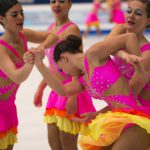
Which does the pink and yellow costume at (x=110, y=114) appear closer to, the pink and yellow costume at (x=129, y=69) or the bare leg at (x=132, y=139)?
the bare leg at (x=132, y=139)

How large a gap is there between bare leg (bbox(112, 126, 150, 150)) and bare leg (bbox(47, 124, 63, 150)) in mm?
1135

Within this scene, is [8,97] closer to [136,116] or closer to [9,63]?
[9,63]

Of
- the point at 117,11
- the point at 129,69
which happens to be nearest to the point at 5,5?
the point at 129,69

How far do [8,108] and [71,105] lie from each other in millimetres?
491

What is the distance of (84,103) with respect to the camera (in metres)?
4.14

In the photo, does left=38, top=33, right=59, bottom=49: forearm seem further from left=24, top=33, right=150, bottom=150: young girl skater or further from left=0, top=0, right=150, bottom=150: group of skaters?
left=24, top=33, right=150, bottom=150: young girl skater

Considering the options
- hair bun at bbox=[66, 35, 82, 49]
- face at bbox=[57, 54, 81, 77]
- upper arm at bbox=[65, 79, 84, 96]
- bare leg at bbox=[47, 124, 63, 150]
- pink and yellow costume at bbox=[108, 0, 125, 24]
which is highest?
hair bun at bbox=[66, 35, 82, 49]

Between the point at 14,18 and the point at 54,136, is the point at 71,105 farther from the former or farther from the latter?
the point at 14,18

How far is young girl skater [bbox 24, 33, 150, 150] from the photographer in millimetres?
3098

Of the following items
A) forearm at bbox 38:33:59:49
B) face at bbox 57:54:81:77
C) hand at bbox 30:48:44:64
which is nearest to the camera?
hand at bbox 30:48:44:64

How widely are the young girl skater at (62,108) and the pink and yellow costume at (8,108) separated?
45 centimetres

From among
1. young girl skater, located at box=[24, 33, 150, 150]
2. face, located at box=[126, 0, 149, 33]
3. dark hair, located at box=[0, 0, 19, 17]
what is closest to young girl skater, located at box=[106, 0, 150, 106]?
face, located at box=[126, 0, 149, 33]

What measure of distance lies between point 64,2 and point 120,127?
155 cm

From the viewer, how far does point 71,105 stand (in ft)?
12.8
